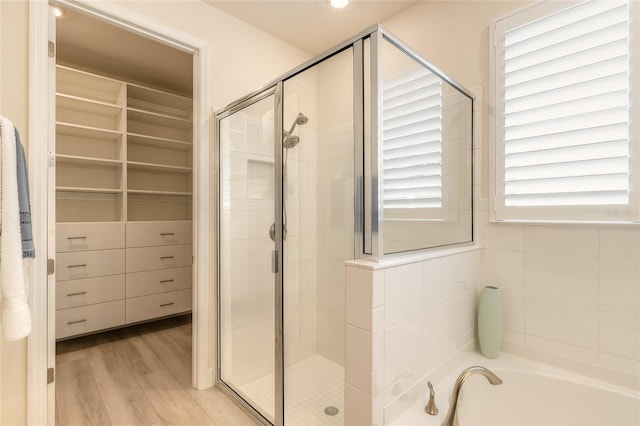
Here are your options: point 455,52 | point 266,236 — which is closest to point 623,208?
point 455,52

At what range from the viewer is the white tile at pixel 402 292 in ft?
3.36

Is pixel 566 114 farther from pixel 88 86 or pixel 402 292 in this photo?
pixel 88 86

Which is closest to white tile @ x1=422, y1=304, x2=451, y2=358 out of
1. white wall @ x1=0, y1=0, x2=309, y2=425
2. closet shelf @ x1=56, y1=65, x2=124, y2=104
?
white wall @ x1=0, y1=0, x2=309, y2=425

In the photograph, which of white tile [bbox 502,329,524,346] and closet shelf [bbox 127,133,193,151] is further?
closet shelf [bbox 127,133,193,151]

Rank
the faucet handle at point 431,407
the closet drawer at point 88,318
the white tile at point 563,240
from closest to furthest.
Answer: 1. the faucet handle at point 431,407
2. the white tile at point 563,240
3. the closet drawer at point 88,318

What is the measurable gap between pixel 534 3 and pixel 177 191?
11.3 feet

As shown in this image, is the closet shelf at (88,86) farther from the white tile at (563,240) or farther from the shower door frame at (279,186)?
the white tile at (563,240)

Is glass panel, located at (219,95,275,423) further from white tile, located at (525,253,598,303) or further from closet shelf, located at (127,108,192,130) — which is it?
closet shelf, located at (127,108,192,130)

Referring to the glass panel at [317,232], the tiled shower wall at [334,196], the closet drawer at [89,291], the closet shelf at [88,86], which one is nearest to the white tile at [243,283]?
the glass panel at [317,232]

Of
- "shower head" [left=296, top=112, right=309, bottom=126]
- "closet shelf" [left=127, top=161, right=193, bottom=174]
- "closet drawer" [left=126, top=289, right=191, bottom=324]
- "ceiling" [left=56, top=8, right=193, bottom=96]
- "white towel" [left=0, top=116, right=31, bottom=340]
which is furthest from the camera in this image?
"closet shelf" [left=127, top=161, right=193, bottom=174]

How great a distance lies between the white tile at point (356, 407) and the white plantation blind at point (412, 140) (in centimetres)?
67

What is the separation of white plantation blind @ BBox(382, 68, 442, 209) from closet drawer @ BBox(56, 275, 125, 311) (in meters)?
2.62

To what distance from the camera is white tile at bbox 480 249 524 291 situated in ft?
4.95

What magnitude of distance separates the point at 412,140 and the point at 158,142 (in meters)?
2.84
